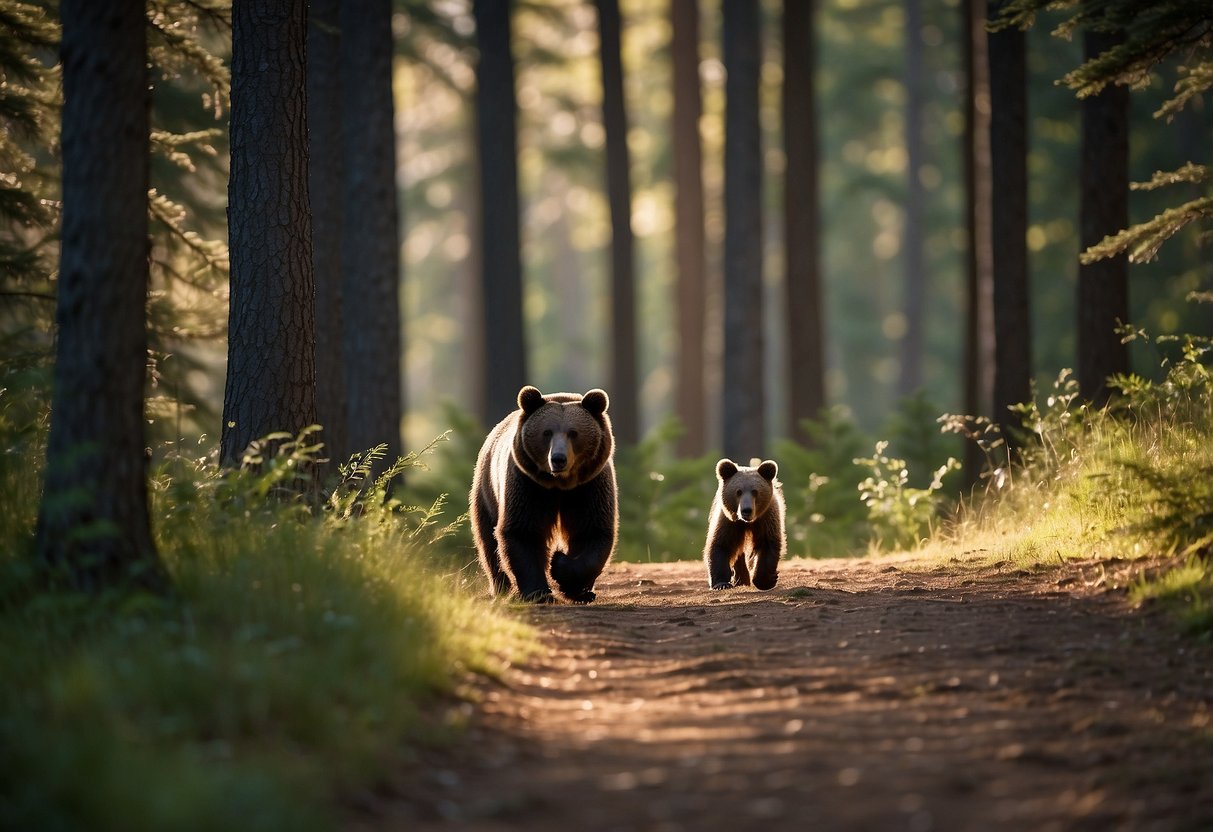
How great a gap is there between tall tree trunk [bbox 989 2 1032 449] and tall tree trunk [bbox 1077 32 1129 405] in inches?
47.9

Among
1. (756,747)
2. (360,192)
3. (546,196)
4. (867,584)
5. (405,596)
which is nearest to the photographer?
(756,747)

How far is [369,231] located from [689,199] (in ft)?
46.5

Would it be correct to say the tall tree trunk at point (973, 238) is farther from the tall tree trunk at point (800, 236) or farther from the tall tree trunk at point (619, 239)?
the tall tree trunk at point (619, 239)

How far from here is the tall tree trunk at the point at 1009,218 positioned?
1455 centimetres

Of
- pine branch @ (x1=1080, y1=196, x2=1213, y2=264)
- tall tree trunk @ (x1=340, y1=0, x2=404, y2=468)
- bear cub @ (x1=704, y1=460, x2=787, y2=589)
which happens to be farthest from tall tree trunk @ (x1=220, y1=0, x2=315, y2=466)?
pine branch @ (x1=1080, y1=196, x2=1213, y2=264)

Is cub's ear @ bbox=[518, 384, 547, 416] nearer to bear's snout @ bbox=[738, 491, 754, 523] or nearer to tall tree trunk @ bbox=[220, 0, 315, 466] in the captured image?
tall tree trunk @ bbox=[220, 0, 315, 466]

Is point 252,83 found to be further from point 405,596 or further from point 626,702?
point 626,702

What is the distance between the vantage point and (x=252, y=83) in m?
9.05

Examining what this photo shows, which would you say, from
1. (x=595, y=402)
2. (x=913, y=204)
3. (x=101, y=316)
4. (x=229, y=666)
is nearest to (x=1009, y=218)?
(x=595, y=402)

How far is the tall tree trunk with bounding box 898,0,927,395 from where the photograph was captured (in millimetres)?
34281

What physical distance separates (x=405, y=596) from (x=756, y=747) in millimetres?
2166

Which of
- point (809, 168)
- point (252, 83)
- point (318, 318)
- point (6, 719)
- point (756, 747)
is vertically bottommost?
point (756, 747)

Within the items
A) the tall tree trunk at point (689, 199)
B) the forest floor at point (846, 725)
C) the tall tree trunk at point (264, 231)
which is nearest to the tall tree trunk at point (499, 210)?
the tall tree trunk at point (689, 199)

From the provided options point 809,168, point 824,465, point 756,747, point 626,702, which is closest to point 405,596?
point 626,702
